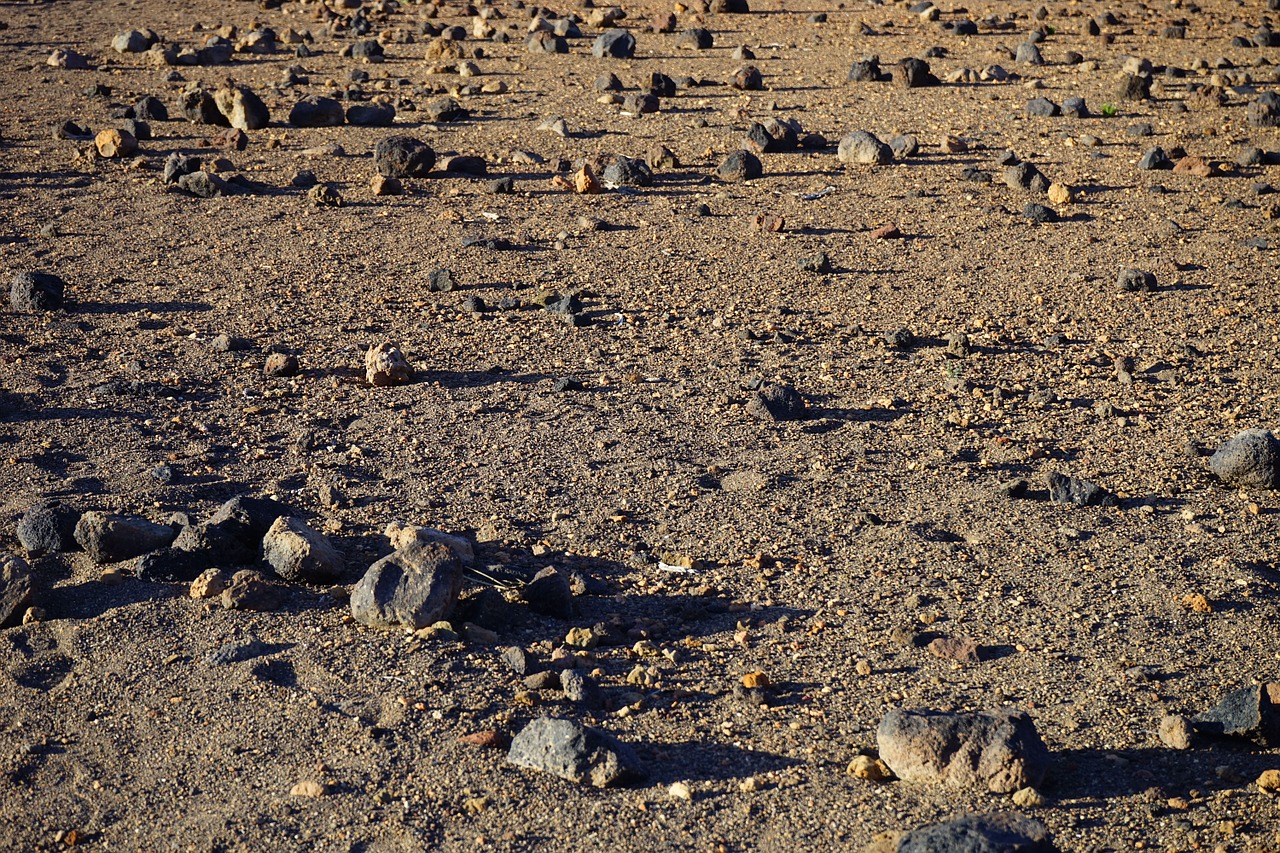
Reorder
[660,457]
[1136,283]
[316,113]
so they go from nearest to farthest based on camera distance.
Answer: [660,457], [1136,283], [316,113]

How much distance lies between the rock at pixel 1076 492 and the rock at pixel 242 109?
7197mm

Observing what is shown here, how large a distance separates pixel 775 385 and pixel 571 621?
1.99 metres

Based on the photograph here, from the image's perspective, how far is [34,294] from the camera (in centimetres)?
670

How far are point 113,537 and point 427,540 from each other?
1.15m

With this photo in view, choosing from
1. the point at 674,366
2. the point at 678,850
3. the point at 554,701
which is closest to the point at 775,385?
the point at 674,366

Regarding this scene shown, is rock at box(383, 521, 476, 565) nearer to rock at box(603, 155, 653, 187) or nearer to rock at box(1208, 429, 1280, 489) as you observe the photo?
rock at box(1208, 429, 1280, 489)

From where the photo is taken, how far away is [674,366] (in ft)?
20.6

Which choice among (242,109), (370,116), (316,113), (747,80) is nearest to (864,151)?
(747,80)

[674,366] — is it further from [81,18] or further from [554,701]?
[81,18]

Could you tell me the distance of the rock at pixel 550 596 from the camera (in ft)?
14.1

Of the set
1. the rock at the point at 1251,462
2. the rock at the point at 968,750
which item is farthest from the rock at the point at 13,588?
the rock at the point at 1251,462

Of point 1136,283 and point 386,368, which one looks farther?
point 1136,283

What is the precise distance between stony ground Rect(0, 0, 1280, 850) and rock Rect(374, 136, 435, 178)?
10 cm

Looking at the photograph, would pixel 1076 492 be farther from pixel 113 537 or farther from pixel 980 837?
pixel 113 537
